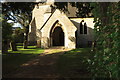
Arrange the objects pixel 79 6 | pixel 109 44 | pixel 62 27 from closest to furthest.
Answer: pixel 109 44, pixel 79 6, pixel 62 27

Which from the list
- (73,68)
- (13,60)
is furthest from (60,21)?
(73,68)

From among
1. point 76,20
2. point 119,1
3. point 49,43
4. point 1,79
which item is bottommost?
point 1,79

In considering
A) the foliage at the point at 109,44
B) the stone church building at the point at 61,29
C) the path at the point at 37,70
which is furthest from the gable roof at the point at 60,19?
the foliage at the point at 109,44

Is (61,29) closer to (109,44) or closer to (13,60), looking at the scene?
(13,60)

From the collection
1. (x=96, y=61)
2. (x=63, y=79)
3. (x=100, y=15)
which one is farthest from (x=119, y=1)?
(x=63, y=79)

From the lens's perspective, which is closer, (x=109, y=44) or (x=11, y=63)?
(x=109, y=44)

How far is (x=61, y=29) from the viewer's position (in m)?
28.1

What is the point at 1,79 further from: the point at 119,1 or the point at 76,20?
the point at 76,20

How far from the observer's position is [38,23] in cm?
3378

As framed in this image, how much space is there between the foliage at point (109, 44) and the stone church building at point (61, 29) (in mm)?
11616

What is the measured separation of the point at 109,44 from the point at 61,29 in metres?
25.2

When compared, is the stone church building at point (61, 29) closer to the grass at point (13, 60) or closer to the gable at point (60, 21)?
the gable at point (60, 21)

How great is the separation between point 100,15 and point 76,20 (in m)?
24.5

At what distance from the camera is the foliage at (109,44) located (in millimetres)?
2523
